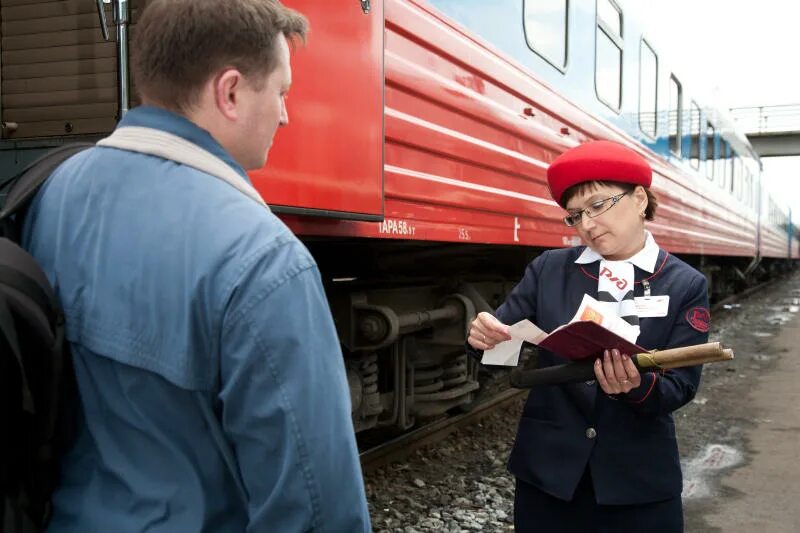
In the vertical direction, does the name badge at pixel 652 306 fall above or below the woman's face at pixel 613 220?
below

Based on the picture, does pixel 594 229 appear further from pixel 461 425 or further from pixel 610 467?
pixel 461 425

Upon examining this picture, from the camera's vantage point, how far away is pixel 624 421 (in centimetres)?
201

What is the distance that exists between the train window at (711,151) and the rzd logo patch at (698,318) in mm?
10268

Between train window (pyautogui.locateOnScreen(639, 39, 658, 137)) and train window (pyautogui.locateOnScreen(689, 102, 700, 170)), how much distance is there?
2.38 meters

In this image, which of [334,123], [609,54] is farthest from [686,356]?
[609,54]

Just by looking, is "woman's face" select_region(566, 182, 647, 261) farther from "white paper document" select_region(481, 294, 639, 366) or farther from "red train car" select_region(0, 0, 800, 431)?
"red train car" select_region(0, 0, 800, 431)

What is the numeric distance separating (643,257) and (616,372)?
0.42 m

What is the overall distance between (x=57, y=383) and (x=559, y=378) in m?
1.10

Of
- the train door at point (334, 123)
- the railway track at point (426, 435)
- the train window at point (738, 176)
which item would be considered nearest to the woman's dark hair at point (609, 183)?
the train door at point (334, 123)

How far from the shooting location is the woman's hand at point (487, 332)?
1980 mm

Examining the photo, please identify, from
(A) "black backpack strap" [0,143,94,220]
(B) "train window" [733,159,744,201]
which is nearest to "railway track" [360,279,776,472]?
(A) "black backpack strap" [0,143,94,220]

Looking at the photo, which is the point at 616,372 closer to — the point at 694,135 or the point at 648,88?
the point at 648,88

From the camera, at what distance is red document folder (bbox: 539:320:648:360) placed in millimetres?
1666

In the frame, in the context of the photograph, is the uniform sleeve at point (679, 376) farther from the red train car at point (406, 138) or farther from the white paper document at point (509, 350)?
the red train car at point (406, 138)
